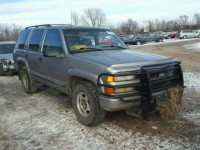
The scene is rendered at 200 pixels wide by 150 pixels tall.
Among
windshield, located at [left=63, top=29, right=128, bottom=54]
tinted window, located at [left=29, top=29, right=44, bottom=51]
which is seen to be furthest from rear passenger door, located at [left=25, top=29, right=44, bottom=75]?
windshield, located at [left=63, top=29, right=128, bottom=54]

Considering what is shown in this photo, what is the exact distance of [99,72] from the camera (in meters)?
3.70

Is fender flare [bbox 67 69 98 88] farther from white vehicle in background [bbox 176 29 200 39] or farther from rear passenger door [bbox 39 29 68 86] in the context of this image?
white vehicle in background [bbox 176 29 200 39]

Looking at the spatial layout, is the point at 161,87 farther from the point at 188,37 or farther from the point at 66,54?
the point at 188,37

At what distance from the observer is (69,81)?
449cm

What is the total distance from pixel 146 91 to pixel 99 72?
831mm

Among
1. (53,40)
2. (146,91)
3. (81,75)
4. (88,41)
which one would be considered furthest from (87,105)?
(53,40)

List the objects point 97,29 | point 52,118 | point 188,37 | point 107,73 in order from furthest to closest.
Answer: point 188,37
point 97,29
point 52,118
point 107,73

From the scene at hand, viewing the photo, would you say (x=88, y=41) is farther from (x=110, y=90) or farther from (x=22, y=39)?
(x=22, y=39)

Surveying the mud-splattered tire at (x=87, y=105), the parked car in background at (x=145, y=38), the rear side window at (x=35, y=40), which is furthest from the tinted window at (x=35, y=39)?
the parked car in background at (x=145, y=38)

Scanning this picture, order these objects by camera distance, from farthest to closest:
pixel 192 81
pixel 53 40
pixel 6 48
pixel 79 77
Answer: pixel 6 48 → pixel 192 81 → pixel 53 40 → pixel 79 77

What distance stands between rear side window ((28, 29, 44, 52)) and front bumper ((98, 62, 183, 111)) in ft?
9.00

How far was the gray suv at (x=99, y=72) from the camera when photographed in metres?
3.60

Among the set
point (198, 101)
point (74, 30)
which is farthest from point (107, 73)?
point (198, 101)

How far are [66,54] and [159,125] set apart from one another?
2265mm
